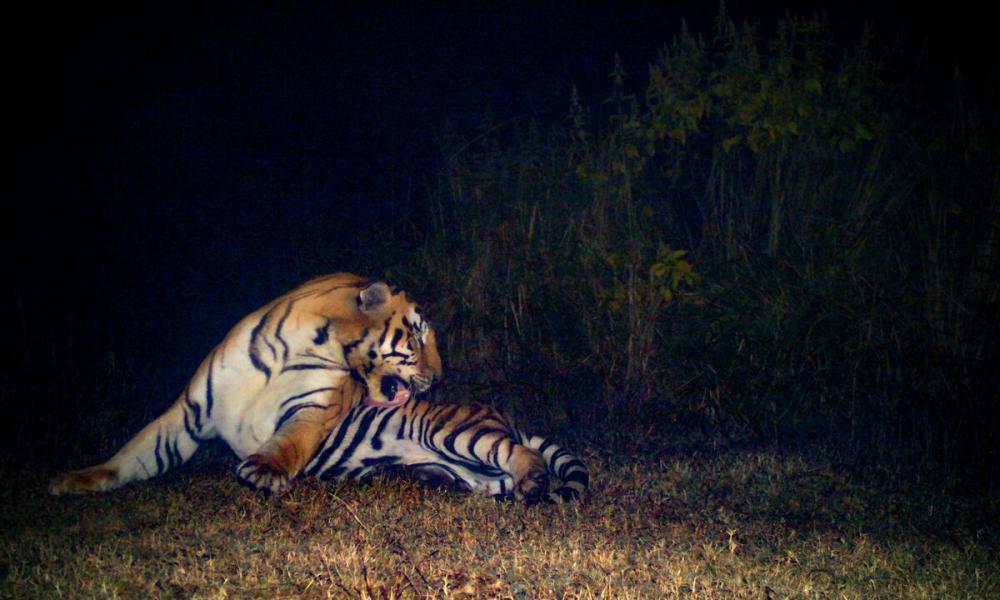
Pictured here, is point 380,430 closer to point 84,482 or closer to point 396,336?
point 396,336

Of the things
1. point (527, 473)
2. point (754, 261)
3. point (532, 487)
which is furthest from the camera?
point (754, 261)

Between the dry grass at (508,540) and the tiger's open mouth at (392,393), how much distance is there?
0.53m

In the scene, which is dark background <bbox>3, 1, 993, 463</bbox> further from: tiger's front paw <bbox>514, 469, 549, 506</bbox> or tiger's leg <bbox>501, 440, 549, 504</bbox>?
tiger's front paw <bbox>514, 469, 549, 506</bbox>

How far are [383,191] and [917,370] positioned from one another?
15.9ft

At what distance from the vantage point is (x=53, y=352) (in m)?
6.22

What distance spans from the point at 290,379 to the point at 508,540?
1524 millimetres

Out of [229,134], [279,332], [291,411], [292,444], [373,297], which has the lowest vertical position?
[292,444]

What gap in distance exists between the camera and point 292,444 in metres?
4.42

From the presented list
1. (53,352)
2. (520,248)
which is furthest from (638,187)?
(53,352)

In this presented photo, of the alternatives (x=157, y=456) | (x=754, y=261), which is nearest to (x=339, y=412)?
(x=157, y=456)

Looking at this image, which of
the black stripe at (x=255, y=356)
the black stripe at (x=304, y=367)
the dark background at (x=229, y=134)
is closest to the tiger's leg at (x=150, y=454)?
the black stripe at (x=255, y=356)

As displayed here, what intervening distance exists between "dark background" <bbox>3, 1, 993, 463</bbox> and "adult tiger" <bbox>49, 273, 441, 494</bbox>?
50.8 inches

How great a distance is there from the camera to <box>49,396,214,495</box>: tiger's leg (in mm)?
4191

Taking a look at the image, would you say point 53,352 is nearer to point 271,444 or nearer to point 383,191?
point 271,444
